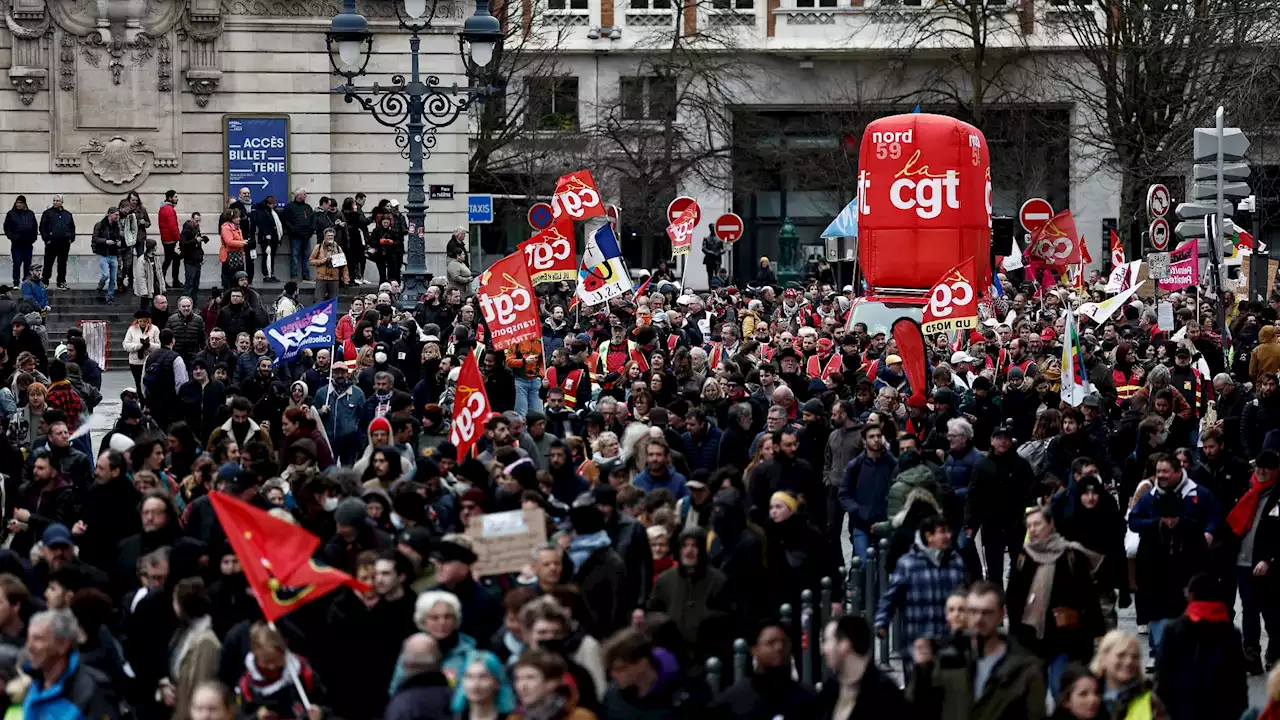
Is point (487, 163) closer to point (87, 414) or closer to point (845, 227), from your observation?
point (845, 227)

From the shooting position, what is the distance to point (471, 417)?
18.8 m

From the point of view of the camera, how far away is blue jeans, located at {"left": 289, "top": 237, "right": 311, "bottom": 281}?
123ft

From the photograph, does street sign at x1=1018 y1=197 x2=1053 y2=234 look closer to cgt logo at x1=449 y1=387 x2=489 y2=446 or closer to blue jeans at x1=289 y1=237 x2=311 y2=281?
blue jeans at x1=289 y1=237 x2=311 y2=281

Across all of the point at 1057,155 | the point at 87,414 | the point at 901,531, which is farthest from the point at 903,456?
the point at 1057,155

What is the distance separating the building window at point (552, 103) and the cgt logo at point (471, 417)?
40408mm

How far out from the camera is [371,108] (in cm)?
3109

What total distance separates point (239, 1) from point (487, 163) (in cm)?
1786

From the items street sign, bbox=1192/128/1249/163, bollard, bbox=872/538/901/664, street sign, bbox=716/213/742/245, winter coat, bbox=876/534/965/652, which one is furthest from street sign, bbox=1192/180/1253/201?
street sign, bbox=716/213/742/245

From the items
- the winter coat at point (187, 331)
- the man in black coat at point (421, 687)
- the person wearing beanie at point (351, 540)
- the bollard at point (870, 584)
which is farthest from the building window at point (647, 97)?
the man in black coat at point (421, 687)

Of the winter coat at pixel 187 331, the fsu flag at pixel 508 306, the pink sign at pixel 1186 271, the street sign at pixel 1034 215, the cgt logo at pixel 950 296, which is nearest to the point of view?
the fsu flag at pixel 508 306

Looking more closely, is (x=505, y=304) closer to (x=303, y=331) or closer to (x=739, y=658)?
(x=303, y=331)

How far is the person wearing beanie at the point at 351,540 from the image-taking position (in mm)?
12977

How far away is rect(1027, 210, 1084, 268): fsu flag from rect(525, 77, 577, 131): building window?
21.1 meters

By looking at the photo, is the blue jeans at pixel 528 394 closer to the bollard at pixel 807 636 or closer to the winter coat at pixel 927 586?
the bollard at pixel 807 636
